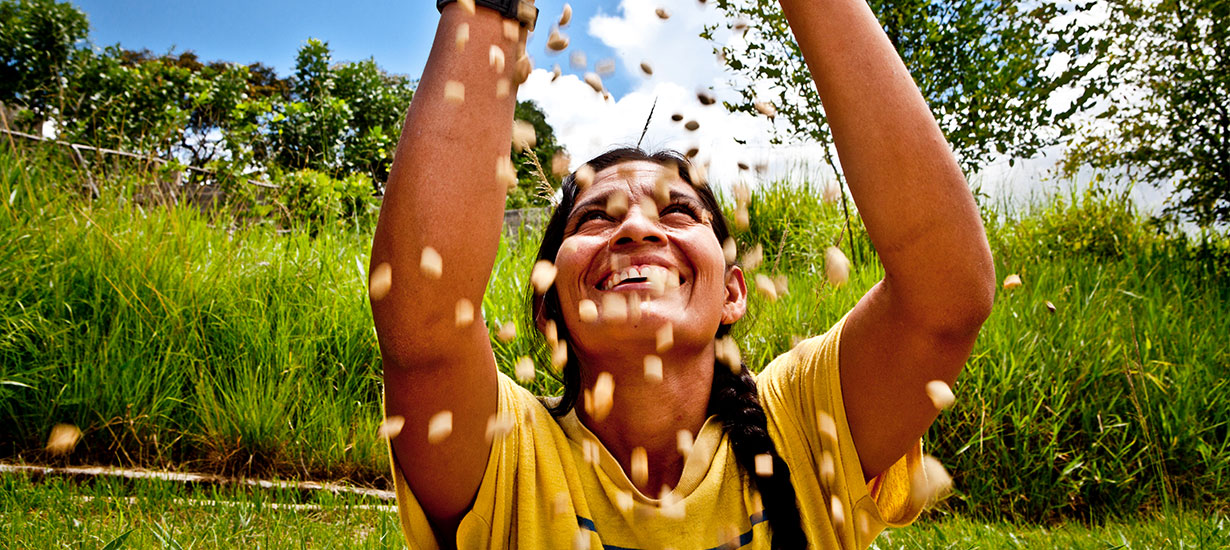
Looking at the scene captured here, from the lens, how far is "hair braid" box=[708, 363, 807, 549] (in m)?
1.27

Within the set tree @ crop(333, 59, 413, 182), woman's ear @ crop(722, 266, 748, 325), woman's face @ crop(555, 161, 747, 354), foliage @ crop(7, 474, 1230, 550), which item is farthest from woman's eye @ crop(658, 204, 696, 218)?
tree @ crop(333, 59, 413, 182)

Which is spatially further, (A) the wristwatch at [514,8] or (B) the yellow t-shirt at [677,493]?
(B) the yellow t-shirt at [677,493]

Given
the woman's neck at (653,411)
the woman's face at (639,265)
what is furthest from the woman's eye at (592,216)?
the woman's neck at (653,411)

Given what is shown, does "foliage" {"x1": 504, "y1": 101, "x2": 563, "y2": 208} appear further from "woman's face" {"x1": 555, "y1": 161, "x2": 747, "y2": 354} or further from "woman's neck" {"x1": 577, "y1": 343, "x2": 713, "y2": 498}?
"woman's neck" {"x1": 577, "y1": 343, "x2": 713, "y2": 498}

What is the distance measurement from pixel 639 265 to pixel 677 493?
1.32ft

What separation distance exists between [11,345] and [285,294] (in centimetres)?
107

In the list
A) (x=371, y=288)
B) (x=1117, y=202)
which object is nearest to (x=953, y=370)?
(x=371, y=288)

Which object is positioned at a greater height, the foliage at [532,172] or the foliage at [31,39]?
the foliage at [31,39]

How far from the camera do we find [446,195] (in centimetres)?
103

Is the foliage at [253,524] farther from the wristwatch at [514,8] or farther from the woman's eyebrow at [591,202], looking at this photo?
the wristwatch at [514,8]

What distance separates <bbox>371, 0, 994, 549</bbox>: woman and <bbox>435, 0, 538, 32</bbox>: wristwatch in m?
0.01

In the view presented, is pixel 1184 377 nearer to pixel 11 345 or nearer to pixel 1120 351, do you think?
pixel 1120 351

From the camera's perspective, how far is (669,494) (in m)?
1.31

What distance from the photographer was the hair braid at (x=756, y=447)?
1.27 meters
